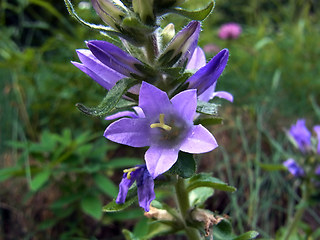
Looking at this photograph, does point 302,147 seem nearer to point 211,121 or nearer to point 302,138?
point 302,138

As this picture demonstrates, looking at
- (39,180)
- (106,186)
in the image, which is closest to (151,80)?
(106,186)

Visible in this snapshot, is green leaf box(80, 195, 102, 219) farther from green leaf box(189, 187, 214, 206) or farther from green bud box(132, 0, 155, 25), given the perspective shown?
green bud box(132, 0, 155, 25)

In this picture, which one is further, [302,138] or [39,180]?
[302,138]

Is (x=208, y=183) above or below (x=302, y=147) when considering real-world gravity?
above

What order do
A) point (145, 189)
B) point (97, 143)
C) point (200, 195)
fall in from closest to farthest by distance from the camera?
point (145, 189)
point (200, 195)
point (97, 143)

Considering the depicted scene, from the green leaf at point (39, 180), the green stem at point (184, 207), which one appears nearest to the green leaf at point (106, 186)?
the green leaf at point (39, 180)

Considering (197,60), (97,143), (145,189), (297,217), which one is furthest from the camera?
(97,143)

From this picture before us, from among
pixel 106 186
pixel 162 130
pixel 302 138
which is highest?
pixel 162 130
